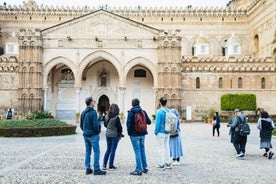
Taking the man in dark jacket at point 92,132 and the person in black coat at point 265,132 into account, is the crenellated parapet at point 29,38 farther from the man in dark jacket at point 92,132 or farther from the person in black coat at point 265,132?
the man in dark jacket at point 92,132

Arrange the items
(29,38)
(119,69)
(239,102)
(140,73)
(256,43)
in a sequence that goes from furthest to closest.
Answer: (256,43)
(140,73)
(119,69)
(239,102)
(29,38)

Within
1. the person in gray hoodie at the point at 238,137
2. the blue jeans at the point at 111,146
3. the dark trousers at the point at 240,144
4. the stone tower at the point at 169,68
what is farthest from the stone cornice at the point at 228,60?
the blue jeans at the point at 111,146

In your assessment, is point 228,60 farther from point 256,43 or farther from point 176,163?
point 176,163

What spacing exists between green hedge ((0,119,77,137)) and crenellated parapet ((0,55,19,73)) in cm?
1740

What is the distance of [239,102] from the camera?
3666 centimetres

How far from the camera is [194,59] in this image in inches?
1609

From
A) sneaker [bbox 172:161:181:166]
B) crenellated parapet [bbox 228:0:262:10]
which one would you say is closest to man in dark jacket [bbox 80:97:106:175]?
sneaker [bbox 172:161:181:166]

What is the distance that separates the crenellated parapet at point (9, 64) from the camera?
37781 millimetres

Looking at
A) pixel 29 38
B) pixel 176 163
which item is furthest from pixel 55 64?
pixel 176 163

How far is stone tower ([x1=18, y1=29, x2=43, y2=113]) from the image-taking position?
36219 mm

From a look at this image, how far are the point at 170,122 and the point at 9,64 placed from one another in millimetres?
31609

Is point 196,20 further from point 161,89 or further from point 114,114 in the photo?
point 114,114

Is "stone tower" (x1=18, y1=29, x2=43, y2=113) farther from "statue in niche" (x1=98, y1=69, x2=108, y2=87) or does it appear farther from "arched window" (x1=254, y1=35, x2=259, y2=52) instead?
"arched window" (x1=254, y1=35, x2=259, y2=52)

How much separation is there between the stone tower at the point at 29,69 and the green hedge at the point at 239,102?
17.5m
